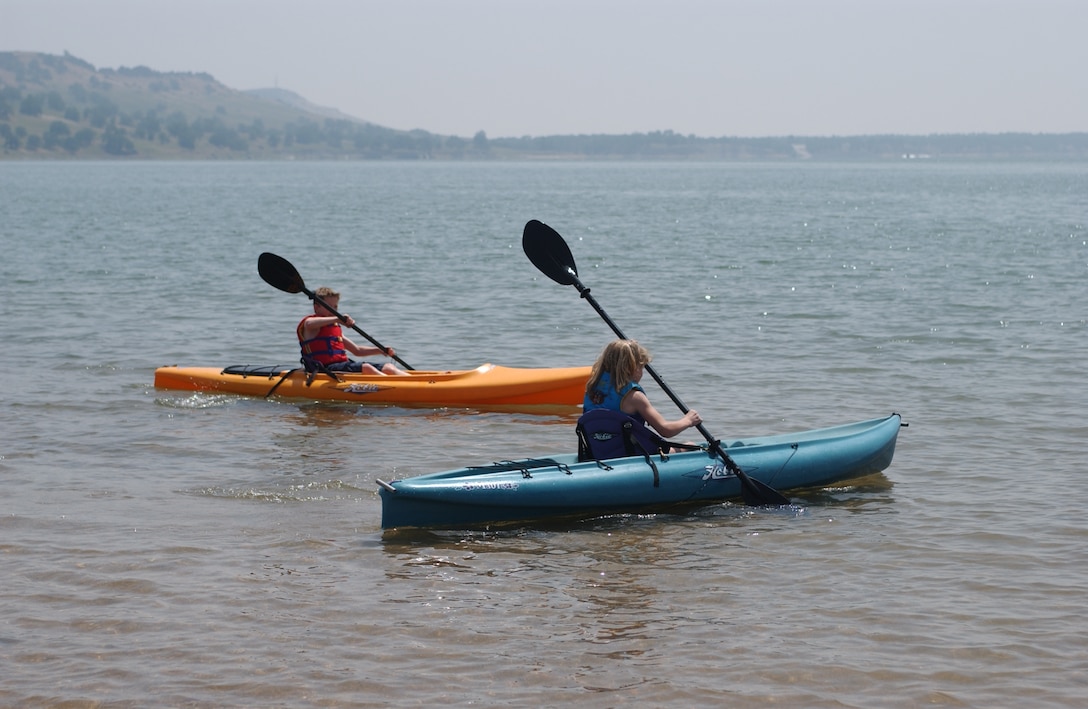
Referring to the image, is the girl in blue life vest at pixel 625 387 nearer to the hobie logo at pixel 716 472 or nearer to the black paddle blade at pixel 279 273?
the hobie logo at pixel 716 472

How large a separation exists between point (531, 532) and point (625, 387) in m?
1.00

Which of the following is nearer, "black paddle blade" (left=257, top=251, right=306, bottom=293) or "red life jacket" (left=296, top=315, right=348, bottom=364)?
"red life jacket" (left=296, top=315, right=348, bottom=364)

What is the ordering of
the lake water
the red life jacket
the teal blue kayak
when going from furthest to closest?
the red life jacket, the teal blue kayak, the lake water

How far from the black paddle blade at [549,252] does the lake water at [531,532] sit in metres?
1.32

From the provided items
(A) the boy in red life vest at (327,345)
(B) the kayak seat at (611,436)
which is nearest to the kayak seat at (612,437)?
(B) the kayak seat at (611,436)

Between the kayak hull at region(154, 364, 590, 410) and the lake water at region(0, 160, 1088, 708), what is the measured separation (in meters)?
0.17

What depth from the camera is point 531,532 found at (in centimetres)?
727

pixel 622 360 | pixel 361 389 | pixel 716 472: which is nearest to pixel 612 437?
pixel 622 360

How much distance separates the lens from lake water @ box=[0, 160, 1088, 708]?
526 centimetres

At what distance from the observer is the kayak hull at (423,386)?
11.0 metres

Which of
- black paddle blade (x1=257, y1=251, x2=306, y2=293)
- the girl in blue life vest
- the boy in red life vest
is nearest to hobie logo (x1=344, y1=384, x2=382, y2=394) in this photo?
the boy in red life vest

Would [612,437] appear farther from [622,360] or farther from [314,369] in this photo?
[314,369]

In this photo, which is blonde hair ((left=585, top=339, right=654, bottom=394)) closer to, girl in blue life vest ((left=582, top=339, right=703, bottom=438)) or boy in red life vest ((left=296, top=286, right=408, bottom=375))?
girl in blue life vest ((left=582, top=339, right=703, bottom=438))

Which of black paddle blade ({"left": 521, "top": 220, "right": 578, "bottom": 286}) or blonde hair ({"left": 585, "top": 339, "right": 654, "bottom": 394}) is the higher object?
black paddle blade ({"left": 521, "top": 220, "right": 578, "bottom": 286})
